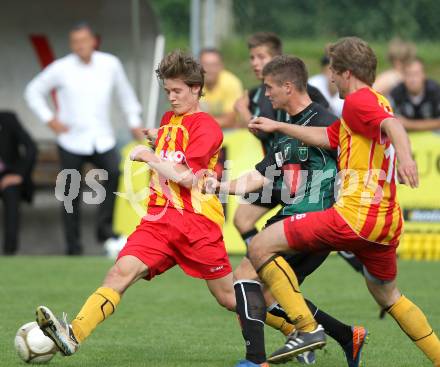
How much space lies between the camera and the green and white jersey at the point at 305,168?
6293mm

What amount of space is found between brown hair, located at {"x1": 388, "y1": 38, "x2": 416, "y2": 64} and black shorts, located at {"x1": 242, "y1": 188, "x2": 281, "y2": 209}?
6165mm

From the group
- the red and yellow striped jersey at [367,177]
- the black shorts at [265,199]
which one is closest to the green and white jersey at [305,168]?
the red and yellow striped jersey at [367,177]

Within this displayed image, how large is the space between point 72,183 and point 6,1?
2437 mm

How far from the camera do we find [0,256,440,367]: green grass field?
261 inches

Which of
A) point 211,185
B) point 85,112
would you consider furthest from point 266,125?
point 85,112

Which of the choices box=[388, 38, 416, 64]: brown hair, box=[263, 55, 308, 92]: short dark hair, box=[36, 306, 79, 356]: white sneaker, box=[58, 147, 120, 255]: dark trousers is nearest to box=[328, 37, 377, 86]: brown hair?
box=[263, 55, 308, 92]: short dark hair

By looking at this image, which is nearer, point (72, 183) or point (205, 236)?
point (205, 236)

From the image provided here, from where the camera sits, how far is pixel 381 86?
13922 millimetres

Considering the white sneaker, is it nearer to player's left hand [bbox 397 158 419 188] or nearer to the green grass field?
the green grass field

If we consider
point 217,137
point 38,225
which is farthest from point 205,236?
point 38,225

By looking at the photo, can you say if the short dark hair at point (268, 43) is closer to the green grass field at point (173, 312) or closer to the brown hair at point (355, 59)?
the green grass field at point (173, 312)

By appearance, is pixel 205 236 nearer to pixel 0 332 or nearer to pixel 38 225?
pixel 0 332

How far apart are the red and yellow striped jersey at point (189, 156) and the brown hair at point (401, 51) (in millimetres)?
7598

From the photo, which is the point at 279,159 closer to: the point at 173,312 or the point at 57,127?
the point at 173,312
